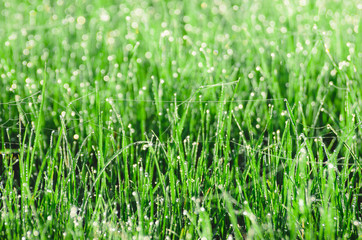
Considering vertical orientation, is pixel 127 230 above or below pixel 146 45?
below

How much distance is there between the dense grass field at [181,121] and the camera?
1007 mm

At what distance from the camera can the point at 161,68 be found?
1.70 metres

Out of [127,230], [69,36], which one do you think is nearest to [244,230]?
[127,230]

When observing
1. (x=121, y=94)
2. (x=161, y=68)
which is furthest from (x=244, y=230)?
(x=161, y=68)

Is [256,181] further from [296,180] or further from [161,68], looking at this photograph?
[161,68]

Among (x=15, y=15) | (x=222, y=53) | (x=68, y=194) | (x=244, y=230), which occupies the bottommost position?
(x=244, y=230)

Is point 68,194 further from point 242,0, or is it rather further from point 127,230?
point 242,0

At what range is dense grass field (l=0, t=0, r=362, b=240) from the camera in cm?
101

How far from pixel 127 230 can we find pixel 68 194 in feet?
0.63

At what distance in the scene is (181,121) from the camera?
1.20m

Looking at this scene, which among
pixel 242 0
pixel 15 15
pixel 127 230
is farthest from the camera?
pixel 242 0

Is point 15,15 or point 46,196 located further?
point 15,15

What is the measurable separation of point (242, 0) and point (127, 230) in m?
2.08

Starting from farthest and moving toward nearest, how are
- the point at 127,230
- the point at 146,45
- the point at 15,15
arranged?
the point at 15,15, the point at 146,45, the point at 127,230
